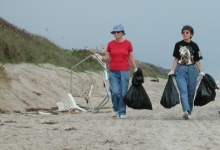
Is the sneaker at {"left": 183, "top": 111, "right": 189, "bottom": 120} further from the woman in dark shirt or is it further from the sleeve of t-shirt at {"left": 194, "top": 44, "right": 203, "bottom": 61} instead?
the sleeve of t-shirt at {"left": 194, "top": 44, "right": 203, "bottom": 61}

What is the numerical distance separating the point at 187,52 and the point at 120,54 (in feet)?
4.26

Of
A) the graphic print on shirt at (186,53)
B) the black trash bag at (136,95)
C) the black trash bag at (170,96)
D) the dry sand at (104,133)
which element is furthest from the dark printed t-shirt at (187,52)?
Result: the dry sand at (104,133)

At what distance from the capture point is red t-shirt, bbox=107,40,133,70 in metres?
12.1

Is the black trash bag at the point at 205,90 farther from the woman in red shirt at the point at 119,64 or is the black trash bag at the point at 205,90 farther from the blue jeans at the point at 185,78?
the woman in red shirt at the point at 119,64

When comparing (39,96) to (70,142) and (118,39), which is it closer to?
(118,39)

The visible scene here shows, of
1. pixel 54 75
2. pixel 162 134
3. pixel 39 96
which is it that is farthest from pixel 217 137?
pixel 54 75

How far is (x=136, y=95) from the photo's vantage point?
1220 centimetres

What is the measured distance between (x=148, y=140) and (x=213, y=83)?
13.3 ft

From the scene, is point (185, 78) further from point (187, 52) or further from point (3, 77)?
point (3, 77)

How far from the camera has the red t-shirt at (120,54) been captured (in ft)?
39.7

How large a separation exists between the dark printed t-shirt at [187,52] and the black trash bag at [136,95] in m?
0.85

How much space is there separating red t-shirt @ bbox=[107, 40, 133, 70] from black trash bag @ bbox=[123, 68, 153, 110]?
0.94 feet

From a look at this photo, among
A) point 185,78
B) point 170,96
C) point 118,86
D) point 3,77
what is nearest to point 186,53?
point 185,78

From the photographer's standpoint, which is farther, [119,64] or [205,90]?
[205,90]
